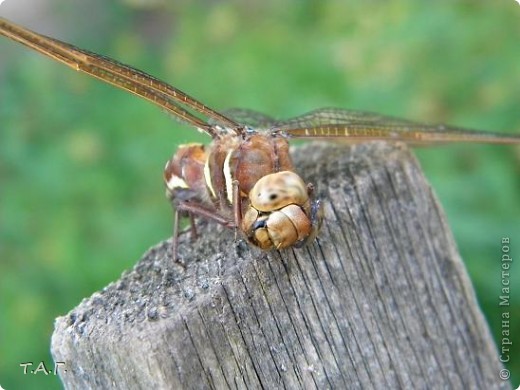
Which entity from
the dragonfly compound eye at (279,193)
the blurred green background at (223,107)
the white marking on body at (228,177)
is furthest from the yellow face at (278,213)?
the blurred green background at (223,107)

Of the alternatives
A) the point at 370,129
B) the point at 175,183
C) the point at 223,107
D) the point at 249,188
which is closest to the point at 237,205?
the point at 249,188

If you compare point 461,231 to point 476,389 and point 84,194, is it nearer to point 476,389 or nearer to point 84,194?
point 476,389

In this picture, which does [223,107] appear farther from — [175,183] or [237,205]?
[237,205]

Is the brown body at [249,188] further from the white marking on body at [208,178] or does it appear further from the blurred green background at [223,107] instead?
the blurred green background at [223,107]

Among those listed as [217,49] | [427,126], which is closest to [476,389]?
[427,126]

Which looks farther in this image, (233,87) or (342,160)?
(233,87)
